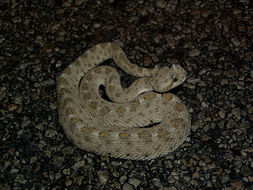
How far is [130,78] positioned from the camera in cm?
684

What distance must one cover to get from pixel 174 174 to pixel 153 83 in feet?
5.96

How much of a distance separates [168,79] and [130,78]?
1.06m

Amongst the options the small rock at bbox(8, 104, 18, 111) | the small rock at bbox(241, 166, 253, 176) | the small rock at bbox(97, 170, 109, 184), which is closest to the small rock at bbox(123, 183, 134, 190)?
the small rock at bbox(97, 170, 109, 184)

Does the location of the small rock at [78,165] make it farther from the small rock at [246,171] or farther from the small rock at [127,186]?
the small rock at [246,171]

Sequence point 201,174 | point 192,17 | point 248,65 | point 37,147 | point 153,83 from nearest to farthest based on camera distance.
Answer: point 201,174, point 37,147, point 153,83, point 248,65, point 192,17

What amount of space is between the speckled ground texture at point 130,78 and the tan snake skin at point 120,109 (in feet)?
0.80

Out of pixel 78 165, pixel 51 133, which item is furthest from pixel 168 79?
pixel 51 133

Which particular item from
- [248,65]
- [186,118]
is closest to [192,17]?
[248,65]

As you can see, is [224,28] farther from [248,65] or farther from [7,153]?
[7,153]

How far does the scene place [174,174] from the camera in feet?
17.4

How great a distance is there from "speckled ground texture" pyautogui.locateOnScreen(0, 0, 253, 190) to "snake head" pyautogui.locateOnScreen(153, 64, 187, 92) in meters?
0.43

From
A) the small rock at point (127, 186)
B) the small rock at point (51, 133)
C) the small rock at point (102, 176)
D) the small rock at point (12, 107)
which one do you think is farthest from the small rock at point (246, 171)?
the small rock at point (12, 107)

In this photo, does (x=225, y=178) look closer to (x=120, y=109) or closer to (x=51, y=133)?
(x=120, y=109)

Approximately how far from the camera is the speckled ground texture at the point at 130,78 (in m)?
5.32
